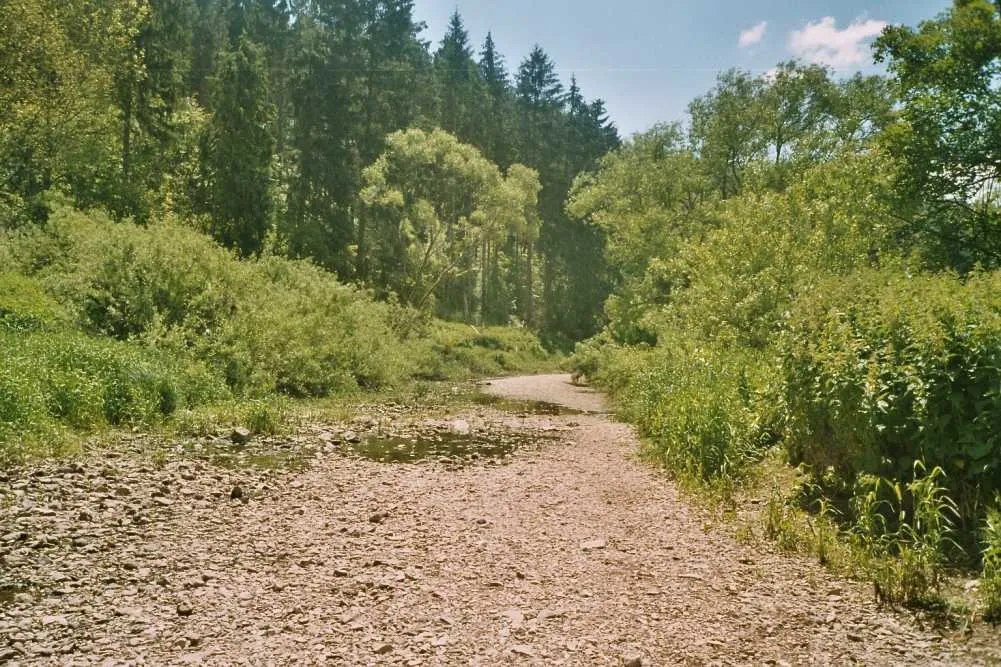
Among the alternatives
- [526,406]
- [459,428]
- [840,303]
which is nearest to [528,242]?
[526,406]

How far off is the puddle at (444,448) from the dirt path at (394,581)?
7.79ft

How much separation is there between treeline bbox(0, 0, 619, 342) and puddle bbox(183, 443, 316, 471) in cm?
1649

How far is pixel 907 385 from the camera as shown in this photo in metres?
6.98

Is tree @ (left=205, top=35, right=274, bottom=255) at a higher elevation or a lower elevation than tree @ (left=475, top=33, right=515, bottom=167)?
lower

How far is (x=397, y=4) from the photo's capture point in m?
59.9

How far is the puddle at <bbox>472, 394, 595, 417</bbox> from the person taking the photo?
21.5 metres

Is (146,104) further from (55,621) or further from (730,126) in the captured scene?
(55,621)

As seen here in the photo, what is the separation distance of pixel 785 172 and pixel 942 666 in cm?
3110

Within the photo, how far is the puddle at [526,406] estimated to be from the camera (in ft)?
70.6

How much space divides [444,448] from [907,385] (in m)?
9.48

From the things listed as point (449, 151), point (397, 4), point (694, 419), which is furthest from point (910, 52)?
point (397, 4)

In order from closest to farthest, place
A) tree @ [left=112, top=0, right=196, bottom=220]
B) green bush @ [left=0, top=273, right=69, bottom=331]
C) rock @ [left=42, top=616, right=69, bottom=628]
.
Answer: rock @ [left=42, top=616, right=69, bottom=628] → green bush @ [left=0, top=273, right=69, bottom=331] → tree @ [left=112, top=0, right=196, bottom=220]

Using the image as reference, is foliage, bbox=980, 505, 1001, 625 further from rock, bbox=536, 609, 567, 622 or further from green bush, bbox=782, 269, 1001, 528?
rock, bbox=536, 609, 567, 622

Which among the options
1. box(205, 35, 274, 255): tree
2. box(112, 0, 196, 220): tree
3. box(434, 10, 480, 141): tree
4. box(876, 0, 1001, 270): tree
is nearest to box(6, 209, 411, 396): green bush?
box(205, 35, 274, 255): tree
